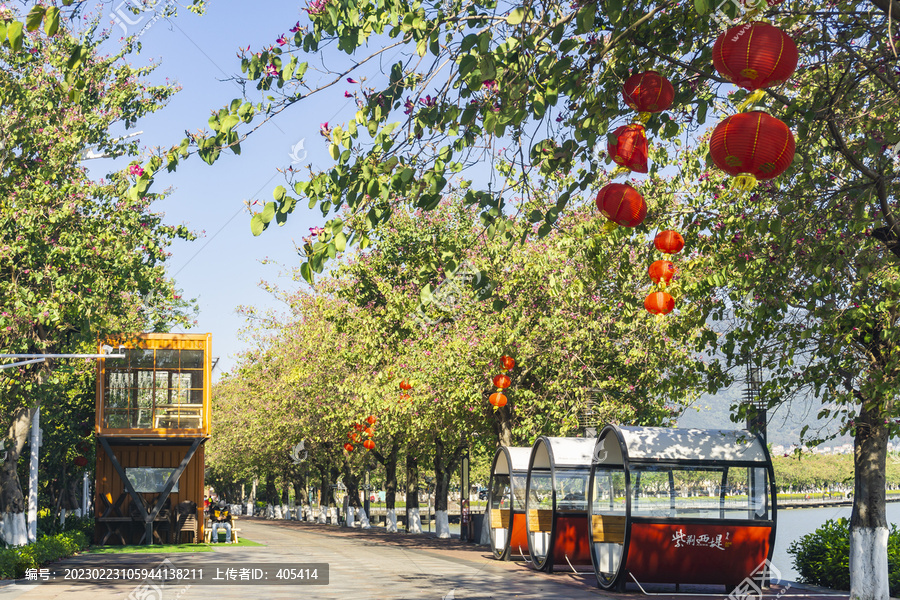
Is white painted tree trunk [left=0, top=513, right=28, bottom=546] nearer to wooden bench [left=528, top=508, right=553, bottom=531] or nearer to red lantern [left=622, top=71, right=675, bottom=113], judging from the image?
wooden bench [left=528, top=508, right=553, bottom=531]

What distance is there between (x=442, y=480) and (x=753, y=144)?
35.1 m

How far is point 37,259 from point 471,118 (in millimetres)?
17037

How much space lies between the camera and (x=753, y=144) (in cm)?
600

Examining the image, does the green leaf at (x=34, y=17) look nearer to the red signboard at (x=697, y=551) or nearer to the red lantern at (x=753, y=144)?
the red lantern at (x=753, y=144)

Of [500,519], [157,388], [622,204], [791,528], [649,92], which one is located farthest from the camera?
[791,528]

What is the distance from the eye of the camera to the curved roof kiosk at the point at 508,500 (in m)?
22.8

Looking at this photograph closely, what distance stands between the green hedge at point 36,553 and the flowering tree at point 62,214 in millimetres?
3855

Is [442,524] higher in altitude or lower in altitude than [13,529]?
lower

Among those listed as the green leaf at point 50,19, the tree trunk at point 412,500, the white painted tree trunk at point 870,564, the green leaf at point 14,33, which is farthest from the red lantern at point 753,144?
the tree trunk at point 412,500

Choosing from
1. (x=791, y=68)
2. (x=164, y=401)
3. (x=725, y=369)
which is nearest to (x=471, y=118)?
(x=791, y=68)

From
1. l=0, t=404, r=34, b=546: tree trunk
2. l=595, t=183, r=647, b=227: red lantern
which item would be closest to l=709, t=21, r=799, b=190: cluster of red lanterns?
l=595, t=183, r=647, b=227: red lantern

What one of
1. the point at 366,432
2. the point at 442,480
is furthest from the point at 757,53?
the point at 442,480

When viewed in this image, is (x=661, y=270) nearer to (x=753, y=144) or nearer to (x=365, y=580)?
(x=753, y=144)

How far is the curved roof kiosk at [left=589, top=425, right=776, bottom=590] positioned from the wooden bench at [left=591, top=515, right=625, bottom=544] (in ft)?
2.52
